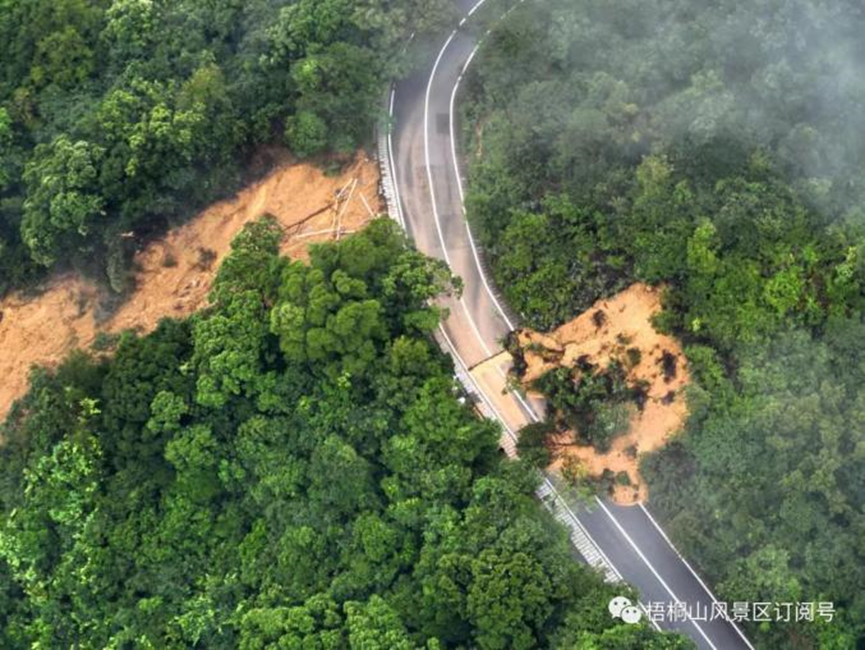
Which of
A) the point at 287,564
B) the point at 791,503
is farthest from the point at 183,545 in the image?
the point at 791,503

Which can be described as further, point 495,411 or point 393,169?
point 393,169

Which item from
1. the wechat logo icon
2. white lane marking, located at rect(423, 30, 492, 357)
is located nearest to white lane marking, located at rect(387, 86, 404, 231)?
white lane marking, located at rect(423, 30, 492, 357)

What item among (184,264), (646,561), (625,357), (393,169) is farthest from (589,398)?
(184,264)

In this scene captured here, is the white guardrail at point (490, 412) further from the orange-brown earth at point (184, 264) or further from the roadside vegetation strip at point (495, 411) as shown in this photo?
the orange-brown earth at point (184, 264)

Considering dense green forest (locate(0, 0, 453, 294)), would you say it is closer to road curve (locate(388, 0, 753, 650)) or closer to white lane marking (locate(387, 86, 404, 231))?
white lane marking (locate(387, 86, 404, 231))

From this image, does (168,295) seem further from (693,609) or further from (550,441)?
(693,609)

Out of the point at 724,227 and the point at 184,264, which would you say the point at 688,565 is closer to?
the point at 724,227

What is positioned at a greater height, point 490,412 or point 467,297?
point 467,297
